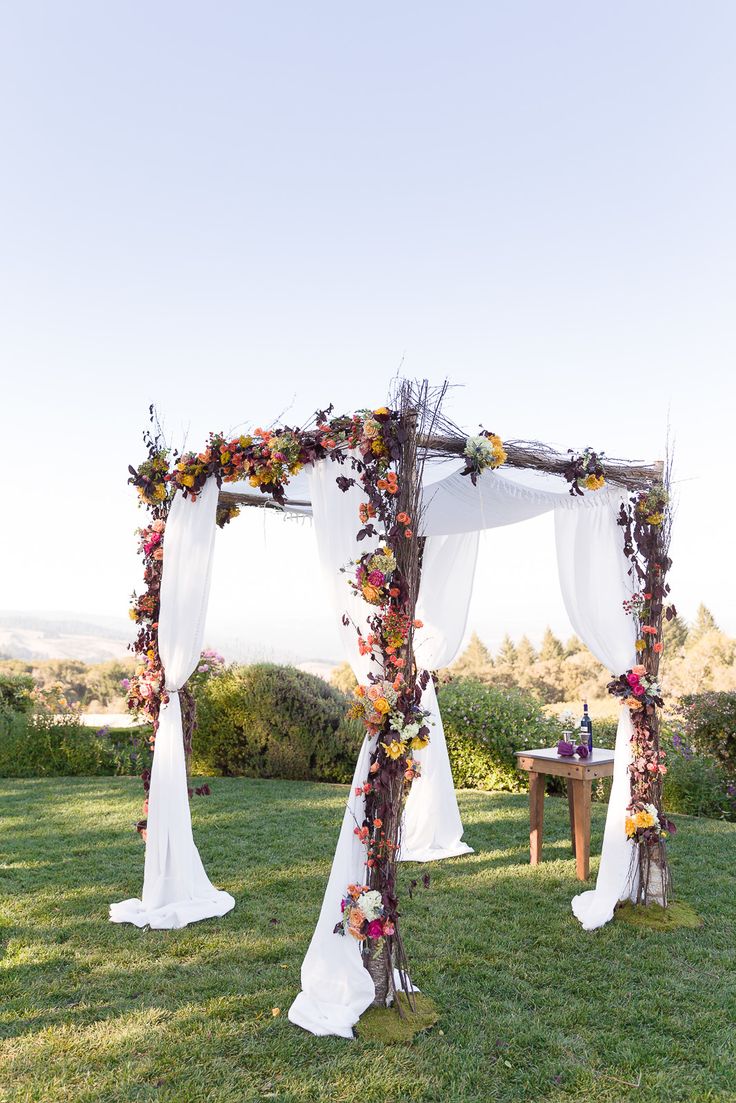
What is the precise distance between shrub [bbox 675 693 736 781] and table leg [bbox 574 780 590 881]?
2.68m

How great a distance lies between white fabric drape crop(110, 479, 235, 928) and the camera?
413 centimetres

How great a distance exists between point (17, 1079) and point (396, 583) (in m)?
2.27

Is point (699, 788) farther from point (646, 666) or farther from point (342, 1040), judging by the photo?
point (342, 1040)

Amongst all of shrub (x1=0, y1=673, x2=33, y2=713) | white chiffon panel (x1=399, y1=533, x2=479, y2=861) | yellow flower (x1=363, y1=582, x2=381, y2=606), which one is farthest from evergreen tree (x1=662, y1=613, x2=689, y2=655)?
yellow flower (x1=363, y1=582, x2=381, y2=606)

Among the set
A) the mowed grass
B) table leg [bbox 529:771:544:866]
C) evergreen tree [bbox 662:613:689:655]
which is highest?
evergreen tree [bbox 662:613:689:655]

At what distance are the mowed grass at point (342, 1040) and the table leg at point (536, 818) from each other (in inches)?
→ 7.4

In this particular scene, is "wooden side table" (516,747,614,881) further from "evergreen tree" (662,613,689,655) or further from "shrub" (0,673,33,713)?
"evergreen tree" (662,613,689,655)

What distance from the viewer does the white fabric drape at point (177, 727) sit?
413cm

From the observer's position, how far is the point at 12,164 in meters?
8.02

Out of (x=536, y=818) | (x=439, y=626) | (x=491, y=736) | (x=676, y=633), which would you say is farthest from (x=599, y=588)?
(x=676, y=633)

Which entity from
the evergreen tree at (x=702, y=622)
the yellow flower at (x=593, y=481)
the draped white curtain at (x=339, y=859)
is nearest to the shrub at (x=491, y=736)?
the yellow flower at (x=593, y=481)

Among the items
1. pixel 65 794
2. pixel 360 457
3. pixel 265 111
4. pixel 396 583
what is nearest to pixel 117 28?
pixel 265 111

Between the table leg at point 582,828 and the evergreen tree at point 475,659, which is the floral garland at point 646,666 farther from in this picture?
the evergreen tree at point 475,659

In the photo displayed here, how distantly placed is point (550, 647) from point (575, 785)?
12053mm
